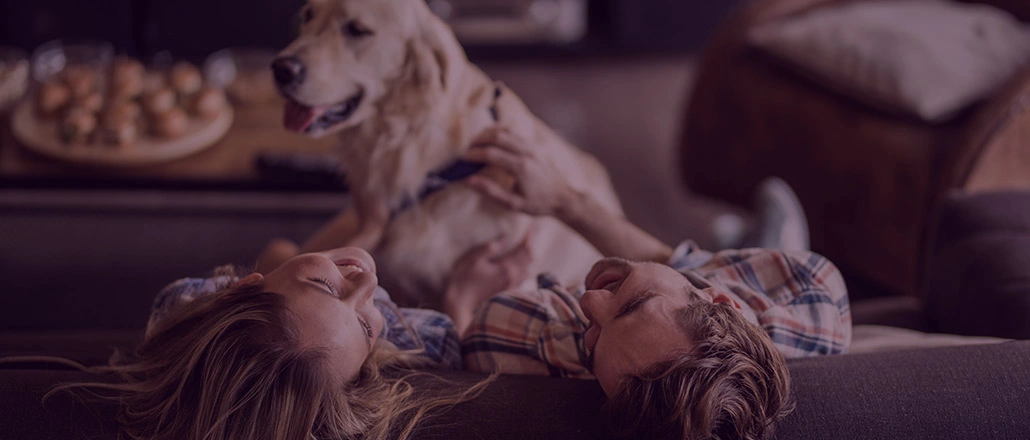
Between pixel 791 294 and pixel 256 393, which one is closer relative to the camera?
pixel 256 393

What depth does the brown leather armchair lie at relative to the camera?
190 centimetres

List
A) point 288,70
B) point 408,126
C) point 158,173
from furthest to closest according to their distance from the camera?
1. point 158,173
2. point 408,126
3. point 288,70

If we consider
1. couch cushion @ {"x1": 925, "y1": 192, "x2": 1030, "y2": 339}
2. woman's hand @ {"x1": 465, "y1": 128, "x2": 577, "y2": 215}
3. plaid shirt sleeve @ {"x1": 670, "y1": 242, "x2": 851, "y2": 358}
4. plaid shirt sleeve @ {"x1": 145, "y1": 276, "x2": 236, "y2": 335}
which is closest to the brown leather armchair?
couch cushion @ {"x1": 925, "y1": 192, "x2": 1030, "y2": 339}

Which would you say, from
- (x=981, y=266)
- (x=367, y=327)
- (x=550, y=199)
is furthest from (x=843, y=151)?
(x=367, y=327)

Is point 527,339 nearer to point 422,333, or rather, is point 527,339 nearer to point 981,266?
point 422,333

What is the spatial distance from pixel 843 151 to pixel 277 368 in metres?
1.77

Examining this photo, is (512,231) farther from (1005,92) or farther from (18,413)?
(1005,92)

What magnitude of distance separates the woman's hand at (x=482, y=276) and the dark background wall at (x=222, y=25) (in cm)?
218

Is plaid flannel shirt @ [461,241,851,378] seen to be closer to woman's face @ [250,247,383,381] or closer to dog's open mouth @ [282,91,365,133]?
woman's face @ [250,247,383,381]

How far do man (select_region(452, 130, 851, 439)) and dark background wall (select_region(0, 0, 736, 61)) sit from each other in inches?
92.2

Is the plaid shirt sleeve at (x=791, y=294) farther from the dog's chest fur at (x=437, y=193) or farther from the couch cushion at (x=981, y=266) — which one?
the dog's chest fur at (x=437, y=193)

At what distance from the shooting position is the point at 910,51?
6.85 feet

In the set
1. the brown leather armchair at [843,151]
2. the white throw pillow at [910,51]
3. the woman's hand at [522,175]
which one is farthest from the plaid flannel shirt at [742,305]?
the white throw pillow at [910,51]

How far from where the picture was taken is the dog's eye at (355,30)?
1321mm
